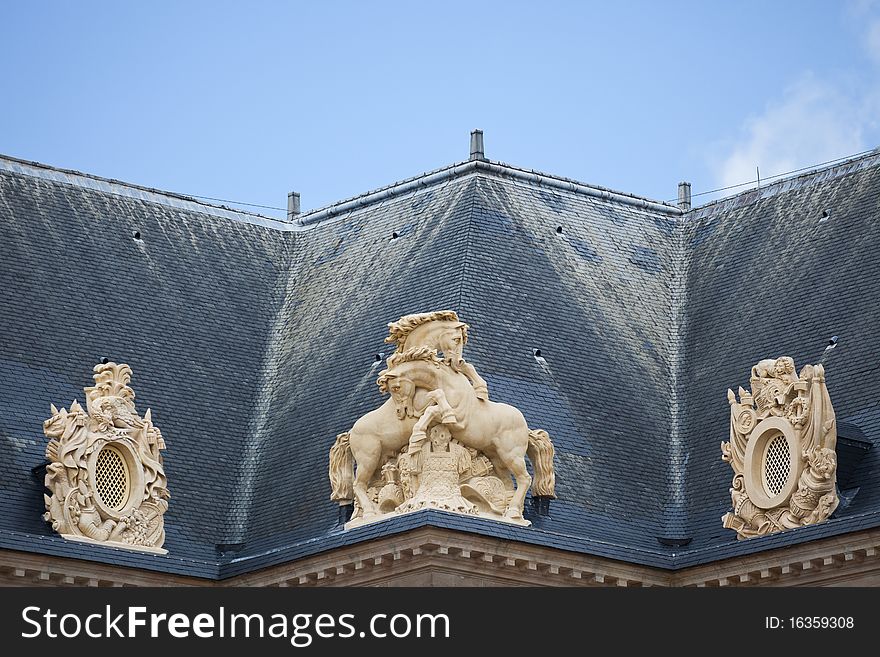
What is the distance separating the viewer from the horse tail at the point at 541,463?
70750 millimetres

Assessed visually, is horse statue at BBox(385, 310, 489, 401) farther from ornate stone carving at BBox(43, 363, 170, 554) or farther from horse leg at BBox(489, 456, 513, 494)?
ornate stone carving at BBox(43, 363, 170, 554)

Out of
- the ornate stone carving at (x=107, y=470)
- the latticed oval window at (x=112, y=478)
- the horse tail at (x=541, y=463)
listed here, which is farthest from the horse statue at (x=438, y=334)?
the latticed oval window at (x=112, y=478)

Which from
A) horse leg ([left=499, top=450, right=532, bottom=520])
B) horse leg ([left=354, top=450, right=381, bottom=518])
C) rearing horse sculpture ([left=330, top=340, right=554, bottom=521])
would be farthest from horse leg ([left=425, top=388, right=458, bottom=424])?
horse leg ([left=354, top=450, right=381, bottom=518])

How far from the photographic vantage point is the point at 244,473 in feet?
251

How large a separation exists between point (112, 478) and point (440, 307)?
8.18 m

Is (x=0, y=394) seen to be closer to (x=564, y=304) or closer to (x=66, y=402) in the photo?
(x=66, y=402)

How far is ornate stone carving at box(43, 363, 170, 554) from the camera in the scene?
7156 centimetres

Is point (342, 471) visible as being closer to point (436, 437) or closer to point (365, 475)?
point (365, 475)

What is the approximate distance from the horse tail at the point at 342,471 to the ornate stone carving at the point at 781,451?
7705 millimetres

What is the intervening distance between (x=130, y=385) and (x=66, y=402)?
2201 mm

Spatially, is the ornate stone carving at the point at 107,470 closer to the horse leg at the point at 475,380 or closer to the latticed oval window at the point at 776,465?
the horse leg at the point at 475,380
